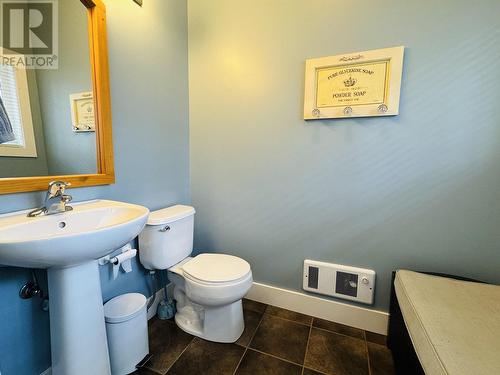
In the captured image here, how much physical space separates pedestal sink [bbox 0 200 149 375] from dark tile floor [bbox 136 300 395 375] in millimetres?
380

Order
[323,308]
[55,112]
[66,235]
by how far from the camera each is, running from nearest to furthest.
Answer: [66,235] → [55,112] → [323,308]

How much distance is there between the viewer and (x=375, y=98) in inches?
48.4

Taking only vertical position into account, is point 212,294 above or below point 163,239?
below

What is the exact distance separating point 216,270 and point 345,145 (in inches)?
41.8

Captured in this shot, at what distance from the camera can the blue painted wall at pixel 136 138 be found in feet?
2.91

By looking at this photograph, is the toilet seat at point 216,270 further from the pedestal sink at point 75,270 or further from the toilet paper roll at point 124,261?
the pedestal sink at point 75,270

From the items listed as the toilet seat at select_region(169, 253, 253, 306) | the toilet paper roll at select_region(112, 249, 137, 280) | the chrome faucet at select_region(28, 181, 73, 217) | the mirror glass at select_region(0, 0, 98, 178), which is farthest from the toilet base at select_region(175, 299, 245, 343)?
the mirror glass at select_region(0, 0, 98, 178)

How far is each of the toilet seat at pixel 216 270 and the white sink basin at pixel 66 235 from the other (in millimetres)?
484

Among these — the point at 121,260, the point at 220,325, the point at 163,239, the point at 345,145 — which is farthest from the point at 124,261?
the point at 345,145

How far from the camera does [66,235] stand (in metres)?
0.64

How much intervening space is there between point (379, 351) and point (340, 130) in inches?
50.7

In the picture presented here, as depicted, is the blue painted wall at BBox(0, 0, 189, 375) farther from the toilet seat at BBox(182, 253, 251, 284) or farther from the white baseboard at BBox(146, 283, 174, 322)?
the toilet seat at BBox(182, 253, 251, 284)

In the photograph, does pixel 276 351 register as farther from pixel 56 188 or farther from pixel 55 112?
pixel 55 112

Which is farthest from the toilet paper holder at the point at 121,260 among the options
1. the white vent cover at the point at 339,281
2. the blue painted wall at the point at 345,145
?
the white vent cover at the point at 339,281
